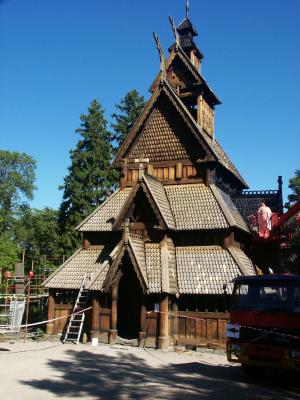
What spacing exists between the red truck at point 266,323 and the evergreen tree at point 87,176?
1014 inches

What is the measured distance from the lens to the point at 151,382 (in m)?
10.8

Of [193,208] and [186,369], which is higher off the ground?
[193,208]

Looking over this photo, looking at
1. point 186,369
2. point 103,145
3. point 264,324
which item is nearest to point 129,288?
point 186,369

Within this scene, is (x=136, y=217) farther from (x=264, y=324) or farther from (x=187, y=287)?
(x=264, y=324)

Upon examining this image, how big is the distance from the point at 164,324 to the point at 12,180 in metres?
49.5

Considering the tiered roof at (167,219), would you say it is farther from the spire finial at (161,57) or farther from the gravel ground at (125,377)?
the gravel ground at (125,377)

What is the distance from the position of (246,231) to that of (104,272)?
22.8ft

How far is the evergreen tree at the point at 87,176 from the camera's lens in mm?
37188

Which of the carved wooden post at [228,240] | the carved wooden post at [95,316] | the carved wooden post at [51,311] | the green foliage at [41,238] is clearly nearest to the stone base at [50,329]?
the carved wooden post at [51,311]

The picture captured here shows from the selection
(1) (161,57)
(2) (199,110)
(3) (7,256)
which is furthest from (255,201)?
(3) (7,256)

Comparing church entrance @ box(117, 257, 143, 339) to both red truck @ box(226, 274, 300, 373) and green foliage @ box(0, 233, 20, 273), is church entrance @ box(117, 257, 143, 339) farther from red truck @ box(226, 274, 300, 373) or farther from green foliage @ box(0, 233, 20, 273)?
green foliage @ box(0, 233, 20, 273)

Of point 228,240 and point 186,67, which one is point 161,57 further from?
point 228,240

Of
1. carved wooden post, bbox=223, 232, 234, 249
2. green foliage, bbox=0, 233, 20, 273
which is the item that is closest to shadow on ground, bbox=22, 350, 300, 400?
carved wooden post, bbox=223, 232, 234, 249

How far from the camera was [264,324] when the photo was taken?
35.2 ft
